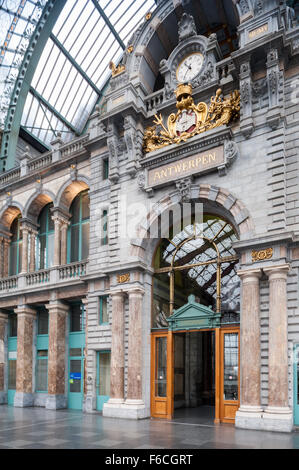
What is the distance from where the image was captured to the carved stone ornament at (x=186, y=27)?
60.0 feet

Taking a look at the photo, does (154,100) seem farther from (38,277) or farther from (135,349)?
(38,277)

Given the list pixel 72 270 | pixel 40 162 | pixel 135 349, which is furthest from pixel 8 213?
pixel 135 349

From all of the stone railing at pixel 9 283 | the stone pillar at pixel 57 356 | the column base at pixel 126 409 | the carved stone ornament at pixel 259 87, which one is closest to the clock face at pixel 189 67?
the carved stone ornament at pixel 259 87

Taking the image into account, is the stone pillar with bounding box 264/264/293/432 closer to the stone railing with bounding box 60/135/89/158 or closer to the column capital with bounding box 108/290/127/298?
the column capital with bounding box 108/290/127/298

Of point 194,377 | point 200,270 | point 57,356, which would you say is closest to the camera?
point 200,270

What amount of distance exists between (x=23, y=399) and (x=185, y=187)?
13626mm

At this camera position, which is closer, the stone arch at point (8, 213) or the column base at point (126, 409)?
the column base at point (126, 409)

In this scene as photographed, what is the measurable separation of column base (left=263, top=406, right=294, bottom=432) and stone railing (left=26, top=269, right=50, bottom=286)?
13067 millimetres

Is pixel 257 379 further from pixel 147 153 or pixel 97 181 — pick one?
pixel 97 181

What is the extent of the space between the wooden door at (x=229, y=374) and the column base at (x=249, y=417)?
114 centimetres

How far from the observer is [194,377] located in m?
20.6

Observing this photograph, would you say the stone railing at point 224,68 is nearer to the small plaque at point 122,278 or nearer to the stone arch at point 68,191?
the stone arch at point 68,191

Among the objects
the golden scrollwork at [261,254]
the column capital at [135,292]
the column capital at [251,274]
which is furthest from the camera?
the column capital at [135,292]
